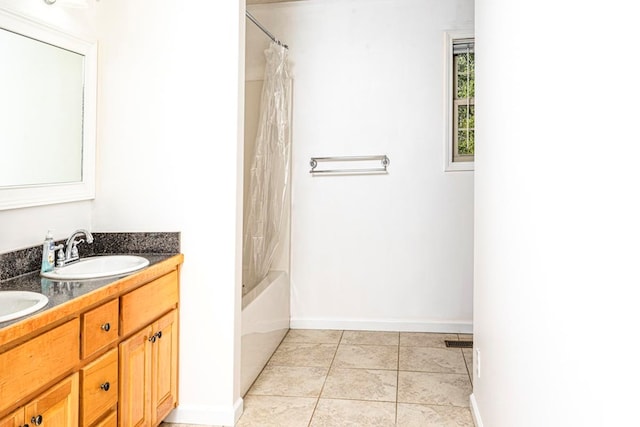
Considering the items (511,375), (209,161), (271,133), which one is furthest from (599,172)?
(271,133)

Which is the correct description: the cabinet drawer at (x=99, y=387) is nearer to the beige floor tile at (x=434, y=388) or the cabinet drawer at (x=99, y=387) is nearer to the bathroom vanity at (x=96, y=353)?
the bathroom vanity at (x=96, y=353)

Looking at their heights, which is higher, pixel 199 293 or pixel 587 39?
pixel 587 39

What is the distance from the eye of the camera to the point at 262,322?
331 cm

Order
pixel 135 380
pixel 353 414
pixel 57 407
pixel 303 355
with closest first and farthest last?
pixel 57 407
pixel 135 380
pixel 353 414
pixel 303 355

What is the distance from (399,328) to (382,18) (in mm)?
2266

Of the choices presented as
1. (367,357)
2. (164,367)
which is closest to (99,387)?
(164,367)

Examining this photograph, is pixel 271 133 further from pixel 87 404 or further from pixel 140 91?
pixel 87 404

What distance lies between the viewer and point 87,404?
5.94ft

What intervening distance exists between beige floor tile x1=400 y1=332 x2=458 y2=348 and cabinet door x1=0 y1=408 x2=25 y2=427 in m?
2.67

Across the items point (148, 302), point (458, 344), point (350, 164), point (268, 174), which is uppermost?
point (350, 164)

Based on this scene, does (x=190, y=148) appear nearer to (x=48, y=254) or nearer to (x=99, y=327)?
(x=48, y=254)

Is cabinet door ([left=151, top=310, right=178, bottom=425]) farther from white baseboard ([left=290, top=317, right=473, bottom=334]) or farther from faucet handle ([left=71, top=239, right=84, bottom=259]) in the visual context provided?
white baseboard ([left=290, top=317, right=473, bottom=334])

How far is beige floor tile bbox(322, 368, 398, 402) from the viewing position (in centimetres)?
288

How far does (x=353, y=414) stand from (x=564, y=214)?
1815 millimetres
